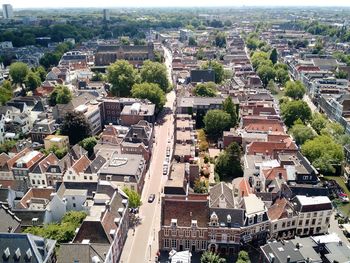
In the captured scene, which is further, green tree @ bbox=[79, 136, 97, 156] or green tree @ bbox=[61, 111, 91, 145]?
green tree @ bbox=[61, 111, 91, 145]

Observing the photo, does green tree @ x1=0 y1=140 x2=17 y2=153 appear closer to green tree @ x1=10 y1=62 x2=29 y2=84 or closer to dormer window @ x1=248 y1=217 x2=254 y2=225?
dormer window @ x1=248 y1=217 x2=254 y2=225

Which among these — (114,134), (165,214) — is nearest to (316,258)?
(165,214)

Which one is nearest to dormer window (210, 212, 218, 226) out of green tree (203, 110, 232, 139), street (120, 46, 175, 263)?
street (120, 46, 175, 263)

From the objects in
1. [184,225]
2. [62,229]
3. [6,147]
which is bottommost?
[6,147]

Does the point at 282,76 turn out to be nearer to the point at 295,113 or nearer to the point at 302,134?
the point at 295,113

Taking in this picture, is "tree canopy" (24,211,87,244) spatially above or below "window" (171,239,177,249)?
above

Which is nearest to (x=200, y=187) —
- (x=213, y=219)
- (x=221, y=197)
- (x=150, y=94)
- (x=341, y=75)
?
(x=221, y=197)
